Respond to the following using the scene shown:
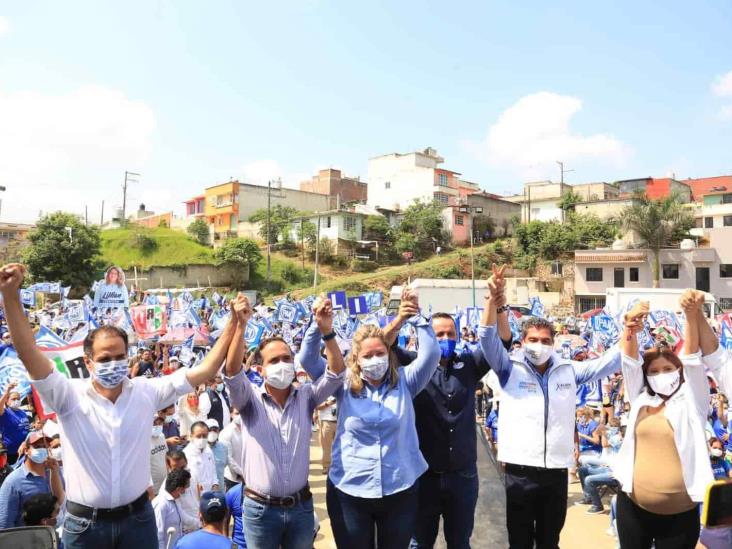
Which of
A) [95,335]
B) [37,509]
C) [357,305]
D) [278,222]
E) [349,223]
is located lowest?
[37,509]

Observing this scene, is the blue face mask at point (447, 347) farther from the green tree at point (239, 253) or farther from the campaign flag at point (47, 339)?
the green tree at point (239, 253)

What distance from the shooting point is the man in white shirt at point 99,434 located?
2705 mm

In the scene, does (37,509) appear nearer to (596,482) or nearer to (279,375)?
(279,375)

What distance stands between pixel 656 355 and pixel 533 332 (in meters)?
0.74

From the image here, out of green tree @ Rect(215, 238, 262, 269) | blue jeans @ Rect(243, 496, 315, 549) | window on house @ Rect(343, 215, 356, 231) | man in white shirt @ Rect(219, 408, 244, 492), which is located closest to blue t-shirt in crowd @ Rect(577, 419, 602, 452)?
man in white shirt @ Rect(219, 408, 244, 492)

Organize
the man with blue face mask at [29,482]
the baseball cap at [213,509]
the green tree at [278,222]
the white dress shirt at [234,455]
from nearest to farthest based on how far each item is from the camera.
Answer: the baseball cap at [213,509] → the man with blue face mask at [29,482] → the white dress shirt at [234,455] → the green tree at [278,222]

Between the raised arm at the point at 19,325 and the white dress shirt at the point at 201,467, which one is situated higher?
the raised arm at the point at 19,325

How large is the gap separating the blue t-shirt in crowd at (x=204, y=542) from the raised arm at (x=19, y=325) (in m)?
1.86

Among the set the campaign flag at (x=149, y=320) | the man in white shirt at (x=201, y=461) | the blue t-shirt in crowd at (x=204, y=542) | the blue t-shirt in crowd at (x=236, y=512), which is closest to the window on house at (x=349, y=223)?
the campaign flag at (x=149, y=320)

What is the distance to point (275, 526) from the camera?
3.14 m

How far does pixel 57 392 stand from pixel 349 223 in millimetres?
45184

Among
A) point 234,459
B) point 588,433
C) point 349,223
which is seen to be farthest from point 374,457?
point 349,223

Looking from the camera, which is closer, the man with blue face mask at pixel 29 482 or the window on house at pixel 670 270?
the man with blue face mask at pixel 29 482

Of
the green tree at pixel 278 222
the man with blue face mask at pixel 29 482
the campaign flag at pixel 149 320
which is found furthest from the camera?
the green tree at pixel 278 222
